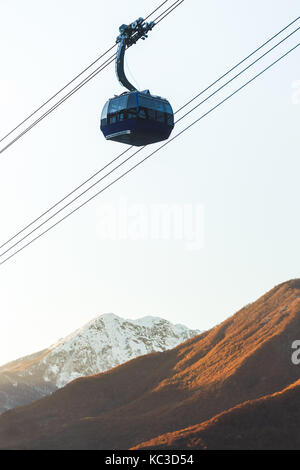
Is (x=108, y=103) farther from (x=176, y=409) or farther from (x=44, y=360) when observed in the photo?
(x=44, y=360)

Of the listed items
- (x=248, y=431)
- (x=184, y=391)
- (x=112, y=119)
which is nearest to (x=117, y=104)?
(x=112, y=119)

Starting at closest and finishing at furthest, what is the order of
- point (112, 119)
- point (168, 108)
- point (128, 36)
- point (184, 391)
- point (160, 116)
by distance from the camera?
point (128, 36), point (160, 116), point (112, 119), point (168, 108), point (184, 391)

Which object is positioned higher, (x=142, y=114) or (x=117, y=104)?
(x=117, y=104)

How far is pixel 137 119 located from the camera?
23641 millimetres

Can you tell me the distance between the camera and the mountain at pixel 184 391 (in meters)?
55.5

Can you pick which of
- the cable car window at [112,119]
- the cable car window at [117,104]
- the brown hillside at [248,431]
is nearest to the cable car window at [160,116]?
the cable car window at [117,104]

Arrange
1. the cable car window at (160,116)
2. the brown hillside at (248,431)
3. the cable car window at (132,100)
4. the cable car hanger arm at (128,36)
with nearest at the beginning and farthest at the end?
the cable car hanger arm at (128,36) < the cable car window at (132,100) < the cable car window at (160,116) < the brown hillside at (248,431)

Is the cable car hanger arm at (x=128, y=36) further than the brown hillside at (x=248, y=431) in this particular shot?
No

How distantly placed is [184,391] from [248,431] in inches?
981

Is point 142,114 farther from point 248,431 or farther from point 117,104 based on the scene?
point 248,431

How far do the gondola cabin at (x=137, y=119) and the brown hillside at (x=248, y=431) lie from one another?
85.2 ft

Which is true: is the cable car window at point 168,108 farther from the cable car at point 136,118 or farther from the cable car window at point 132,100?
the cable car window at point 132,100
